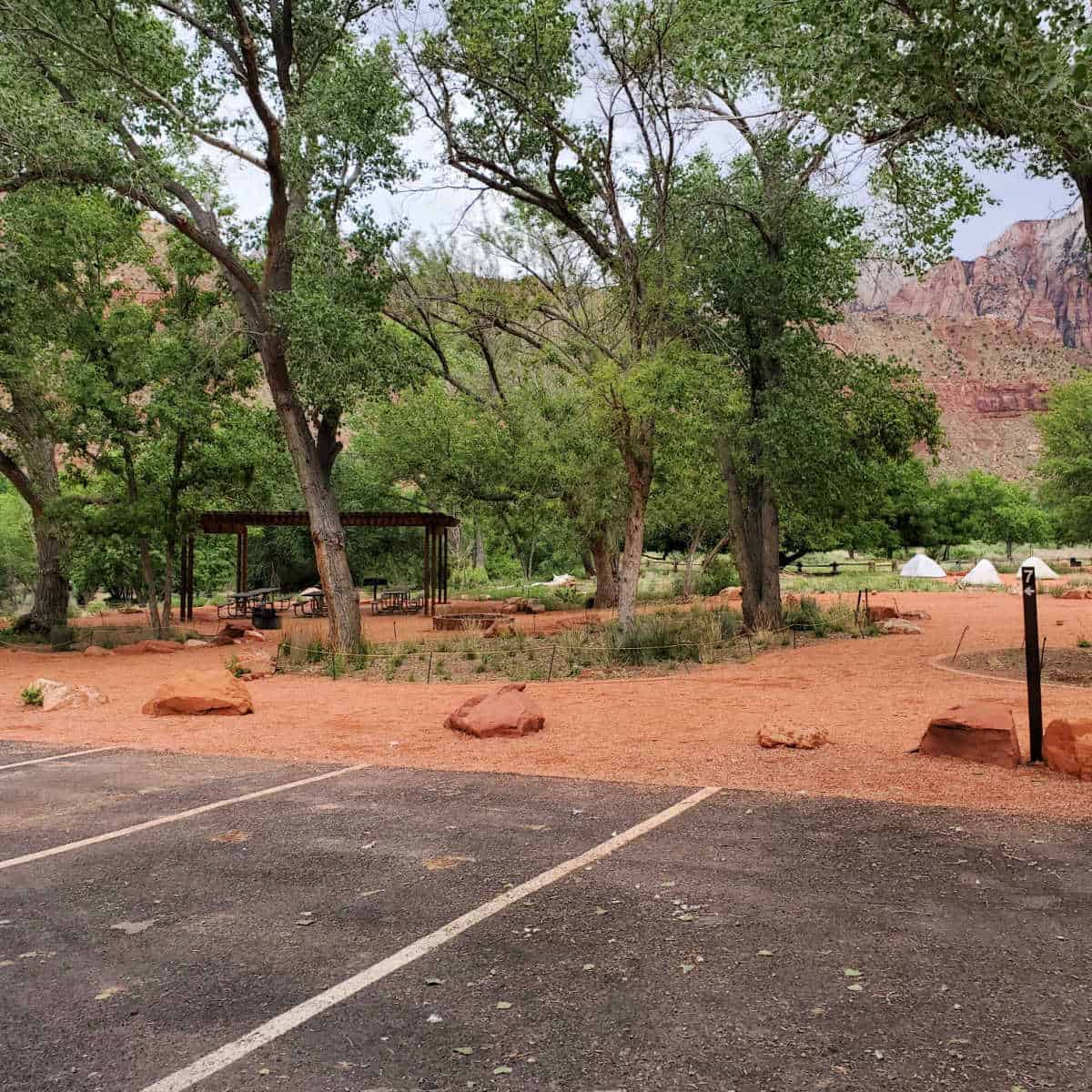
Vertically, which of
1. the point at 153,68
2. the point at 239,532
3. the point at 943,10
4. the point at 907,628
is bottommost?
the point at 907,628

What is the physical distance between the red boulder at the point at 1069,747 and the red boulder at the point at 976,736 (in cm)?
25

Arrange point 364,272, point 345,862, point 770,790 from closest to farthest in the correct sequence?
point 345,862 → point 770,790 → point 364,272

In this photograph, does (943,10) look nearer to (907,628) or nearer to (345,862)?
(345,862)

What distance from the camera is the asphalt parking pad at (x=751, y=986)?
2984 mm

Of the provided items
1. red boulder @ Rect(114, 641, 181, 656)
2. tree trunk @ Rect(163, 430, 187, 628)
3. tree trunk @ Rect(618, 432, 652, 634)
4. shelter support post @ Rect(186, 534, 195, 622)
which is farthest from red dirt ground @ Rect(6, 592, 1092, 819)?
shelter support post @ Rect(186, 534, 195, 622)

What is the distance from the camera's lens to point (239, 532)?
31484mm

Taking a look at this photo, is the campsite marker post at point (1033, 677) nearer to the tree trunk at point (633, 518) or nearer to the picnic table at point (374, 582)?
the tree trunk at point (633, 518)

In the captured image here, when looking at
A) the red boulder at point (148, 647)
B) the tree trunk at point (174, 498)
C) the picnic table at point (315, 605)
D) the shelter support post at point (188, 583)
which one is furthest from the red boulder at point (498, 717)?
the shelter support post at point (188, 583)

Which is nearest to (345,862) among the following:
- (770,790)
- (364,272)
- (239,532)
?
(770,790)

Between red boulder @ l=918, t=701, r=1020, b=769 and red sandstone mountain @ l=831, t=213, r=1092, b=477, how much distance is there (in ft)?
266

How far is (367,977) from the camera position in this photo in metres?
3.71

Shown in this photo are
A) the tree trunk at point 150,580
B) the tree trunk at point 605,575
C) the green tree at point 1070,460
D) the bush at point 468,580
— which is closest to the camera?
the tree trunk at point 150,580

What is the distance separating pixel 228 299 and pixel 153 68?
20.2ft

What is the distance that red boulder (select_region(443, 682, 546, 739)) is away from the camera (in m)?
9.22
